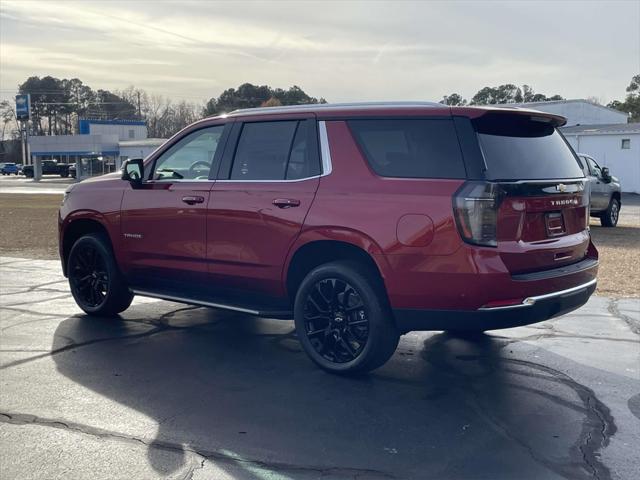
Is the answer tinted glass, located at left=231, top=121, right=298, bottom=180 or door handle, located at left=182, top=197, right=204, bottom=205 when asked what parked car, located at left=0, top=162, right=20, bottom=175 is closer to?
door handle, located at left=182, top=197, right=204, bottom=205

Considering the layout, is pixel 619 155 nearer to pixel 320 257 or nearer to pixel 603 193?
pixel 603 193

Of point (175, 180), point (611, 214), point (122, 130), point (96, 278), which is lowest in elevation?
point (611, 214)

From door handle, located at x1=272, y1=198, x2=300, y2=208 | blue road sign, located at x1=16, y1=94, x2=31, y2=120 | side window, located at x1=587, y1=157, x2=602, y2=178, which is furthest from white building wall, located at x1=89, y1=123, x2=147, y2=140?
door handle, located at x1=272, y1=198, x2=300, y2=208

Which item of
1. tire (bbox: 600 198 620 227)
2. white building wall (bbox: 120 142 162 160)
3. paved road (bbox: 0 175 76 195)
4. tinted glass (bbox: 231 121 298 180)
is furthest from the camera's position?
white building wall (bbox: 120 142 162 160)

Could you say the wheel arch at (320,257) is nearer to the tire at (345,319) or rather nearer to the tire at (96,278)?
the tire at (345,319)

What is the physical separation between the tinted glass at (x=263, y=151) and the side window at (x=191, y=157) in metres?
0.33

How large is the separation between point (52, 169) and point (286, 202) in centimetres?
8223

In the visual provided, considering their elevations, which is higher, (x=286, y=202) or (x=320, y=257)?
(x=286, y=202)

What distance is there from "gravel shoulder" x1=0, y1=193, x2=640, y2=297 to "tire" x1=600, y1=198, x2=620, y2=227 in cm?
23

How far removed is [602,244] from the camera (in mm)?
14414

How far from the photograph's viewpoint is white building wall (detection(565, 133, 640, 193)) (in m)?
39.5

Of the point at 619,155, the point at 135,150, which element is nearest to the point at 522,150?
the point at 619,155

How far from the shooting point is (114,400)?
199 inches

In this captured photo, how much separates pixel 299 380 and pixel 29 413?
6.26 ft
